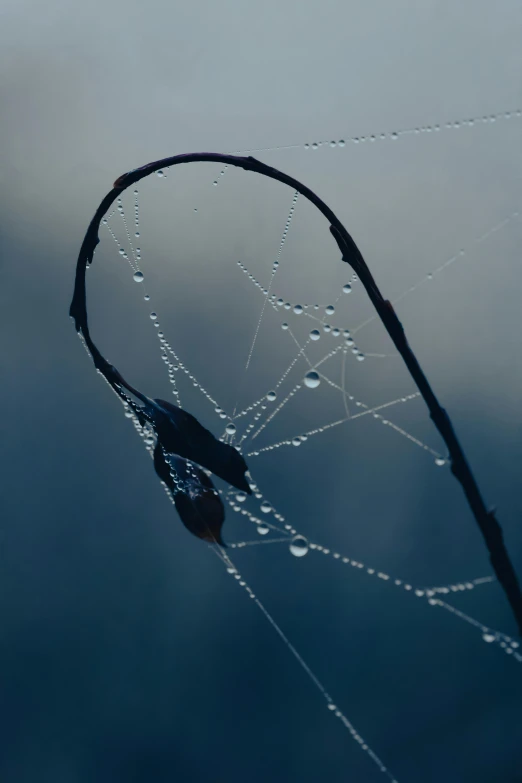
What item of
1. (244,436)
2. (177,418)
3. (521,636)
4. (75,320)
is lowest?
(521,636)

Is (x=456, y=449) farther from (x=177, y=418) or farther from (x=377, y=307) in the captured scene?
(x=177, y=418)

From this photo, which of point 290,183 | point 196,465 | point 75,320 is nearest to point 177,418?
point 196,465

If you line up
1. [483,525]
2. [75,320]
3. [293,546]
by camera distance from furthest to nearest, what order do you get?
1. [293,546]
2. [75,320]
3. [483,525]

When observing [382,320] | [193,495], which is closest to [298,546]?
[193,495]

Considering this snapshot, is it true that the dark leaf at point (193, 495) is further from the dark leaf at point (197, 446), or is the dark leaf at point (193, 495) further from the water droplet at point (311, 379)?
the water droplet at point (311, 379)

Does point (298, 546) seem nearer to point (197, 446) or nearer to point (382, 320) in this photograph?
point (197, 446)

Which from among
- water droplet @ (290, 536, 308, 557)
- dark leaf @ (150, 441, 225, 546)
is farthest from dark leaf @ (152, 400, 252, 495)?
water droplet @ (290, 536, 308, 557)

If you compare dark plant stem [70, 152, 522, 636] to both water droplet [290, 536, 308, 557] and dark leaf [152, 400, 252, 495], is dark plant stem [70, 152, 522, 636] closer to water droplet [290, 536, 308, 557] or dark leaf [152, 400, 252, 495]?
dark leaf [152, 400, 252, 495]

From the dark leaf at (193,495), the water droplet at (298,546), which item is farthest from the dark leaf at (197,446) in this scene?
the water droplet at (298,546)
